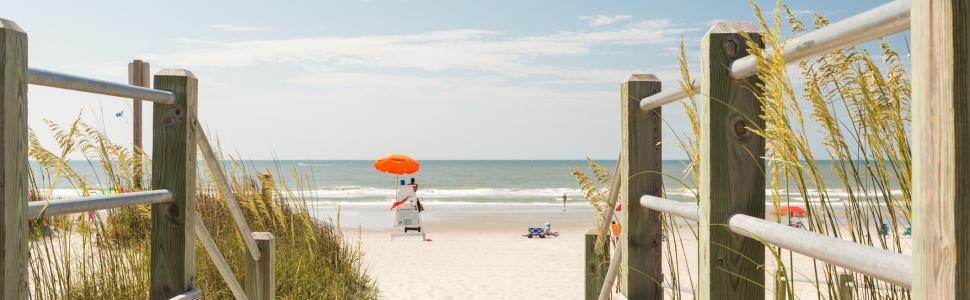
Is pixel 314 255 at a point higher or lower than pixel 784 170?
lower

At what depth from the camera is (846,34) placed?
1354mm

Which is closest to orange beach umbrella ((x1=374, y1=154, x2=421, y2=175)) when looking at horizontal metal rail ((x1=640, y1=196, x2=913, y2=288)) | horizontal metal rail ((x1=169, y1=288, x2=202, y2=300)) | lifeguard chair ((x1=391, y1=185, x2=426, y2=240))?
lifeguard chair ((x1=391, y1=185, x2=426, y2=240))

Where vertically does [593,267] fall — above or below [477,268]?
above

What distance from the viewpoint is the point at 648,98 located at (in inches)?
110

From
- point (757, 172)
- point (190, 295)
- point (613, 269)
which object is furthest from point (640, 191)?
point (190, 295)

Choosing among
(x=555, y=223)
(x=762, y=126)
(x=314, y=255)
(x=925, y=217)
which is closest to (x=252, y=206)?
(x=314, y=255)

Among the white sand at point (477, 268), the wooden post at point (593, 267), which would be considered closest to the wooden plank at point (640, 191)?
the wooden post at point (593, 267)

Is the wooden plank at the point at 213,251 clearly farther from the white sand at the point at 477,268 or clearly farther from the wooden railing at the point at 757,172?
the white sand at the point at 477,268

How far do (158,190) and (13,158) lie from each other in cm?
90

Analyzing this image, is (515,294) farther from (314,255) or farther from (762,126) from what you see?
(762,126)

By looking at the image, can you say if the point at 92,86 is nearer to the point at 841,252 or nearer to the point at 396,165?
the point at 841,252

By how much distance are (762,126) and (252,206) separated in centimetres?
334

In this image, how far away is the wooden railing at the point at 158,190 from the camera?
Result: 200 cm

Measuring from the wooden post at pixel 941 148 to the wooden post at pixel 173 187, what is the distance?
2655 mm
